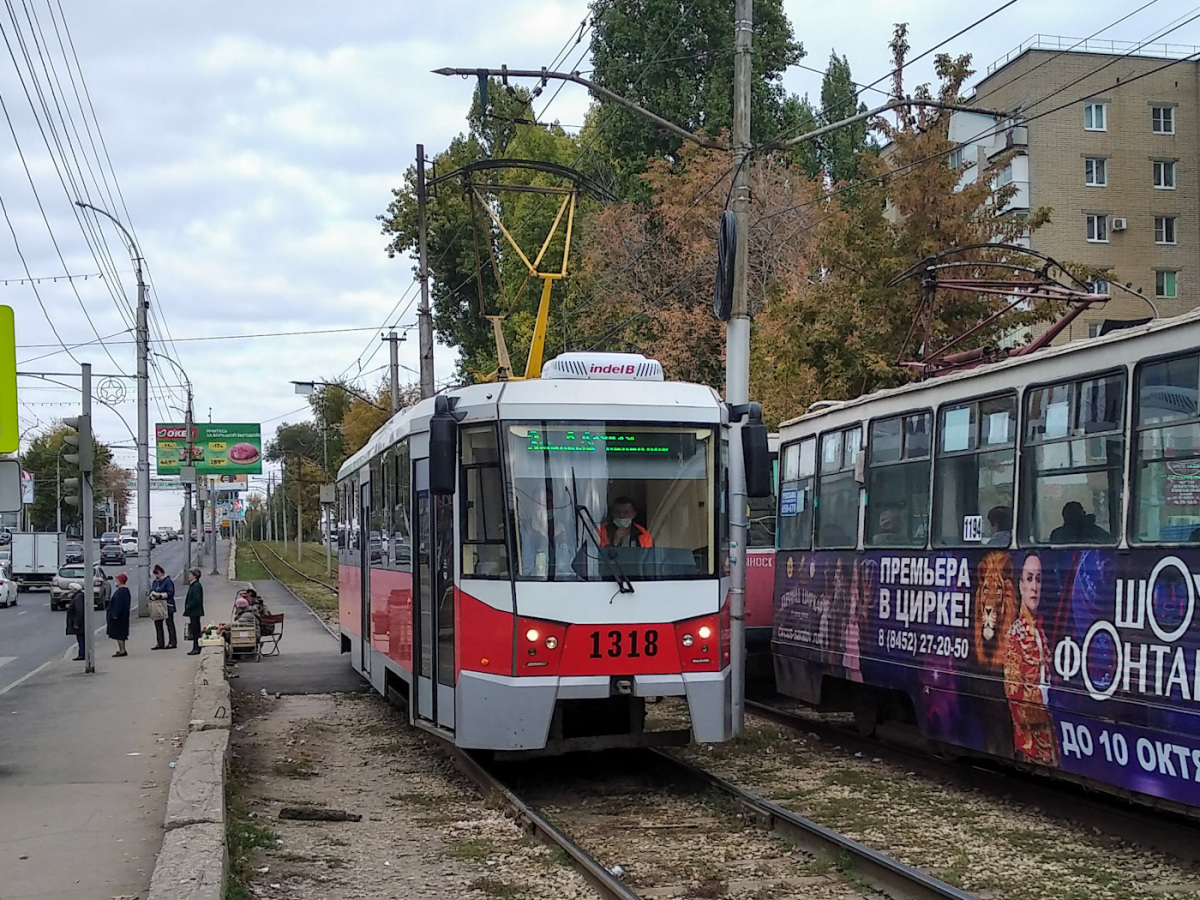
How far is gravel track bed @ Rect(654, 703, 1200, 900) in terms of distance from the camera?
7.57 metres

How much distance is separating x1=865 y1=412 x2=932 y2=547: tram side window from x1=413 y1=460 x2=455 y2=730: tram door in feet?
11.6

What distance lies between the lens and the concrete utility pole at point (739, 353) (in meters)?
13.0

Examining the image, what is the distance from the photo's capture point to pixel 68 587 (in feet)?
151

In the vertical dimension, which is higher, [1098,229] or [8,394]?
[1098,229]

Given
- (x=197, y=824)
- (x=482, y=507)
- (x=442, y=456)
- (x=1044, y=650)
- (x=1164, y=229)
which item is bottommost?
(x=197, y=824)

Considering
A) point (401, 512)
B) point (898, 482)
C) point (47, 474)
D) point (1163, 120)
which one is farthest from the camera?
point (47, 474)

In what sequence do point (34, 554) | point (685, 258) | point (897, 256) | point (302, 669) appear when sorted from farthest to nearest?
point (34, 554) < point (685, 258) < point (302, 669) < point (897, 256)

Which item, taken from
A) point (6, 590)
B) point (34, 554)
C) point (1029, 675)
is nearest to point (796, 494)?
point (1029, 675)

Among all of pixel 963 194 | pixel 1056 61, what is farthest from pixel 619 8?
pixel 963 194

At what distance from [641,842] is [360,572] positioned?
347 inches

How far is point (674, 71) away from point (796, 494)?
103 ft

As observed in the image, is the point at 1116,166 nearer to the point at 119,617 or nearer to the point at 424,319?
the point at 424,319

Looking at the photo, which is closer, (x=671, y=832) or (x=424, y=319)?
(x=671, y=832)

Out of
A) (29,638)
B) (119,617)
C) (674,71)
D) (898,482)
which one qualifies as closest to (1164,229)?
(674,71)
